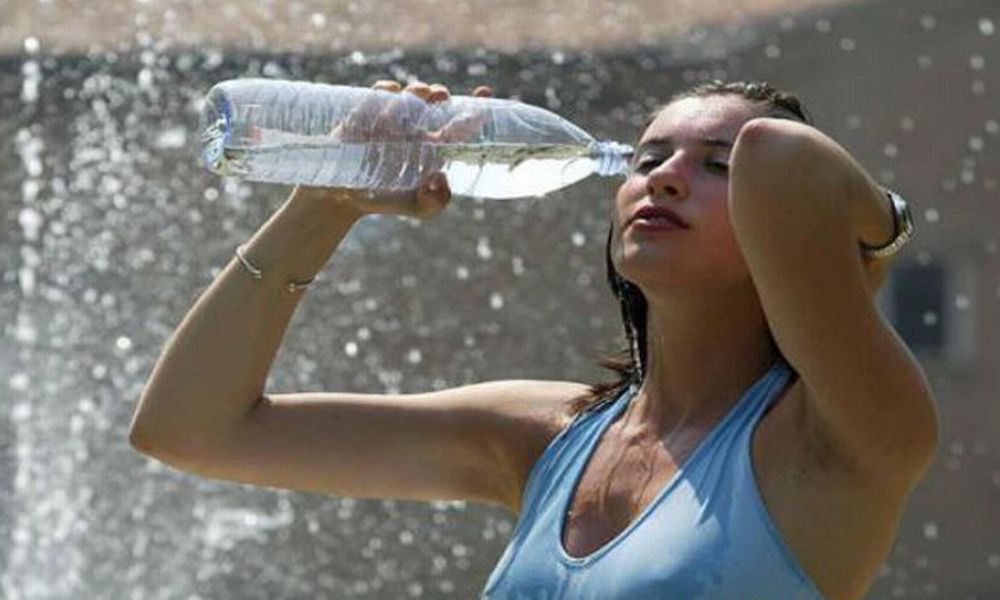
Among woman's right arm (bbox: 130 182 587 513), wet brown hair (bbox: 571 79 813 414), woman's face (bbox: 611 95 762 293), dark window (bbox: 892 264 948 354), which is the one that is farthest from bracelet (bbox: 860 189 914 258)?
dark window (bbox: 892 264 948 354)

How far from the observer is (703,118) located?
2.81 meters

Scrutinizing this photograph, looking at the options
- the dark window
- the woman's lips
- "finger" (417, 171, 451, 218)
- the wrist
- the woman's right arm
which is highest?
the woman's lips

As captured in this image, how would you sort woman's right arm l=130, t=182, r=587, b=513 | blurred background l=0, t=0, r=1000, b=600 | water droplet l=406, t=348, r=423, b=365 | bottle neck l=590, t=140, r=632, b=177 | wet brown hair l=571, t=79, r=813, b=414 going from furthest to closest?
water droplet l=406, t=348, r=423, b=365, blurred background l=0, t=0, r=1000, b=600, bottle neck l=590, t=140, r=632, b=177, woman's right arm l=130, t=182, r=587, b=513, wet brown hair l=571, t=79, r=813, b=414

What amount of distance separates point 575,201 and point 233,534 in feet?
5.83

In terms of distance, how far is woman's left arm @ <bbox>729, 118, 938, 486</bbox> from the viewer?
8.40 feet

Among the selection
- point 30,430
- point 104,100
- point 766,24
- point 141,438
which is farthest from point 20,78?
point 141,438

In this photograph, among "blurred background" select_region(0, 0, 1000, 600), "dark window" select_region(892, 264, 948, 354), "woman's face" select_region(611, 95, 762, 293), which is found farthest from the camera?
"dark window" select_region(892, 264, 948, 354)

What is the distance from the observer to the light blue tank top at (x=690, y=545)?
2.60 m

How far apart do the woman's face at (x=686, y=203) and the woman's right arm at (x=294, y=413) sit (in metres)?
0.31

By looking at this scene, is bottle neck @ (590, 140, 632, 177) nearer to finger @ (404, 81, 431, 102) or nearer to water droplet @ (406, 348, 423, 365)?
finger @ (404, 81, 431, 102)

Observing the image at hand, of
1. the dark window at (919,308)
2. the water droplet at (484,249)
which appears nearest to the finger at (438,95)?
the water droplet at (484,249)

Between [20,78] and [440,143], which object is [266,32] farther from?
[440,143]

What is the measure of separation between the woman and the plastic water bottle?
3cm

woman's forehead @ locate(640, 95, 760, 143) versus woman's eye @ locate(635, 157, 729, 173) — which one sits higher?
woman's forehead @ locate(640, 95, 760, 143)
